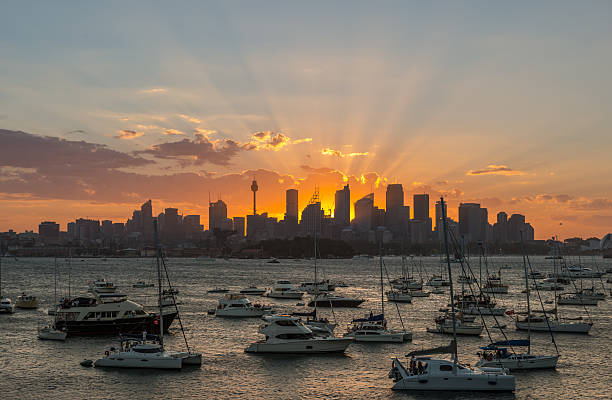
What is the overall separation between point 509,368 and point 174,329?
40.5 metres

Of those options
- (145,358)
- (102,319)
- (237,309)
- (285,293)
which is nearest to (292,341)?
(145,358)

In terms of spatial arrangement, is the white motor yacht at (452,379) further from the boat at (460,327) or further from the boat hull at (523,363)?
the boat at (460,327)

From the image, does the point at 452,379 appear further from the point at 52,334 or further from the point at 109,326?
the point at 52,334

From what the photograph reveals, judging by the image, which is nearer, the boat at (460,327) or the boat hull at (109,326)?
the boat hull at (109,326)

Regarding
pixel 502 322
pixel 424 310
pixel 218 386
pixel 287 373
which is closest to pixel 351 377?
pixel 287 373

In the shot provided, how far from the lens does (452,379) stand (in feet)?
145

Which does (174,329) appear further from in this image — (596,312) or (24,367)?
(596,312)

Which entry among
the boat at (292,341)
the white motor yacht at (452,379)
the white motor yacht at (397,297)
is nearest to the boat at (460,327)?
the boat at (292,341)

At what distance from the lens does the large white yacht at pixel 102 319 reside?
67188mm

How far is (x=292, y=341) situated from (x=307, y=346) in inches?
58.5

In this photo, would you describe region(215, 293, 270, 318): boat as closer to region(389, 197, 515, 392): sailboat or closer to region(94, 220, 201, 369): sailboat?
region(94, 220, 201, 369): sailboat

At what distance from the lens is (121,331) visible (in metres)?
67.8

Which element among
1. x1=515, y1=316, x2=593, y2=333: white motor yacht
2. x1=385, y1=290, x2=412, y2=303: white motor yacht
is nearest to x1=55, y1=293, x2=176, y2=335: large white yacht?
x1=515, y1=316, x2=593, y2=333: white motor yacht

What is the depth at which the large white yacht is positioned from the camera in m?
67.2
